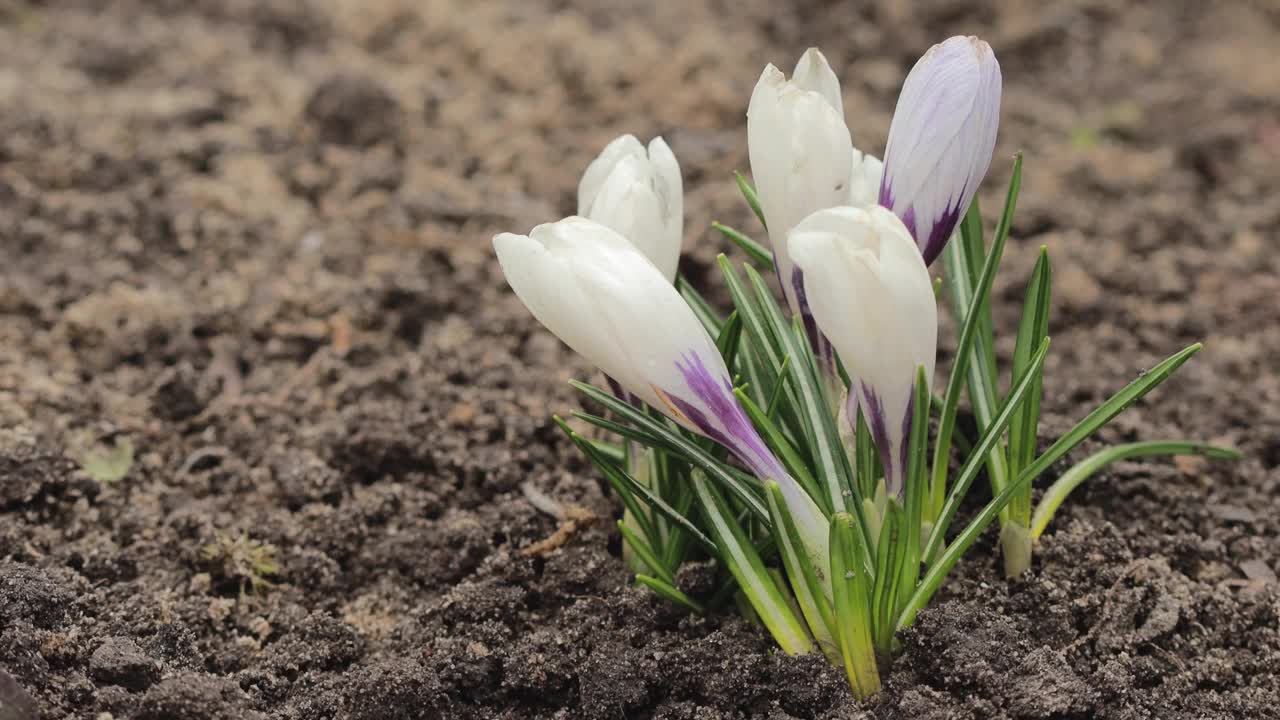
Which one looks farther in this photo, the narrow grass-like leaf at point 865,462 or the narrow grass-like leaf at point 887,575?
the narrow grass-like leaf at point 865,462

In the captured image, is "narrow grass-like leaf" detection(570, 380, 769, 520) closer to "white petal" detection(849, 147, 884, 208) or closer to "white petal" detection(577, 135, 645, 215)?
"white petal" detection(577, 135, 645, 215)

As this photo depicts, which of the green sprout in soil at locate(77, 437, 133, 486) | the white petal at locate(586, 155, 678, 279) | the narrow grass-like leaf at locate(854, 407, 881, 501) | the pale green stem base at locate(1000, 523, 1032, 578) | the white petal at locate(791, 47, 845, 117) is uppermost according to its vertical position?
the white petal at locate(791, 47, 845, 117)

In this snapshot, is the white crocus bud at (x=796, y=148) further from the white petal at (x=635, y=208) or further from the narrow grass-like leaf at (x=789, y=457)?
the narrow grass-like leaf at (x=789, y=457)

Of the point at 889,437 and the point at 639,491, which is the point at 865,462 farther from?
the point at 639,491

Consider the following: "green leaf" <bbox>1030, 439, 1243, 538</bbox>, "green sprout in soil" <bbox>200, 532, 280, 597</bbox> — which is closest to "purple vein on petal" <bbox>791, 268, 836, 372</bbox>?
"green leaf" <bbox>1030, 439, 1243, 538</bbox>

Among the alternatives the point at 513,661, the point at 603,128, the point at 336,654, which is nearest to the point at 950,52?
the point at 513,661

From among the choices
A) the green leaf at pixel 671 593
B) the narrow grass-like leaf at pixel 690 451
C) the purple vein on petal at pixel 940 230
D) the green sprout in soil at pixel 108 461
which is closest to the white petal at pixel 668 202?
the narrow grass-like leaf at pixel 690 451
